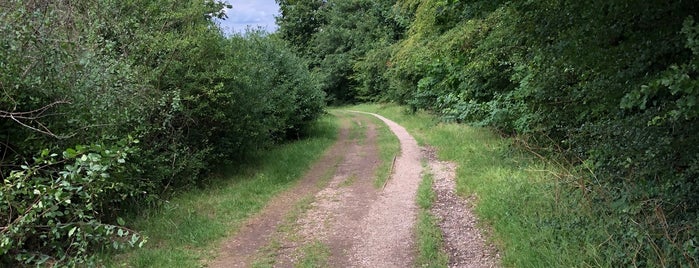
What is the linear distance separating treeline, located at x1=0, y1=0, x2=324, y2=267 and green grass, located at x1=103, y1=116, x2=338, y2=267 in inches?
12.4

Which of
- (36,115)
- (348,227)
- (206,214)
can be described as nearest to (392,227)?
(348,227)

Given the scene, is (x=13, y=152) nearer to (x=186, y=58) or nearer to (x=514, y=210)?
(x=186, y=58)

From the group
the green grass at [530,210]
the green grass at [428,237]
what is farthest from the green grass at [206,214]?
the green grass at [530,210]

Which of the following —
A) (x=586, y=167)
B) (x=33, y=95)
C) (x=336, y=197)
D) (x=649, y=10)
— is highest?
(x=649, y=10)

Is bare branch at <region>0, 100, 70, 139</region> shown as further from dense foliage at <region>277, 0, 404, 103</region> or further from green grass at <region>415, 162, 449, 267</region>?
dense foliage at <region>277, 0, 404, 103</region>

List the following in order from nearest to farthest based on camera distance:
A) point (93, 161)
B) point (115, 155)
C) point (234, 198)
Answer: point (93, 161) < point (115, 155) < point (234, 198)

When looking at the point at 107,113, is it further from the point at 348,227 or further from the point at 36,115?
the point at 348,227

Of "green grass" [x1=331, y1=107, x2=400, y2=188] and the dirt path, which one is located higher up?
"green grass" [x1=331, y1=107, x2=400, y2=188]

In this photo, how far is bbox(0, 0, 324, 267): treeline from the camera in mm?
4430

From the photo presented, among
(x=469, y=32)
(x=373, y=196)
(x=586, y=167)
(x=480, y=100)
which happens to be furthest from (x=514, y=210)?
(x=480, y=100)

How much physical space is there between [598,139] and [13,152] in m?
7.24

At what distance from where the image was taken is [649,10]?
4.12 meters

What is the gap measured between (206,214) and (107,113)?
7.58 feet

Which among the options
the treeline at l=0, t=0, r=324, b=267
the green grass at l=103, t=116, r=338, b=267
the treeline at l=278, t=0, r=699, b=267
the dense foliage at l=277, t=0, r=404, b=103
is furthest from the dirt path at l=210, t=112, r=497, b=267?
the dense foliage at l=277, t=0, r=404, b=103
